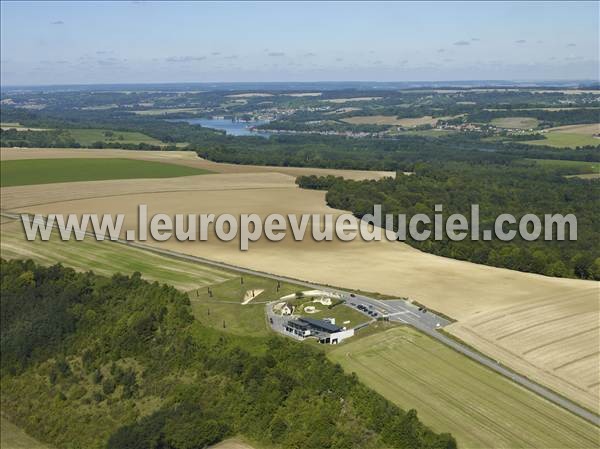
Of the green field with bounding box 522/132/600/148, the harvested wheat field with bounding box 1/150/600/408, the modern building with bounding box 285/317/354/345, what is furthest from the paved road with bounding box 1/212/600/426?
the green field with bounding box 522/132/600/148

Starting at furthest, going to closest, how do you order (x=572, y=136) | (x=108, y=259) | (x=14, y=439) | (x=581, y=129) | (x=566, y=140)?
(x=566, y=140) → (x=581, y=129) → (x=572, y=136) → (x=108, y=259) → (x=14, y=439)

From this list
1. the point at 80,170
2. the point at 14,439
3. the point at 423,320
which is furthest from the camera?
the point at 80,170

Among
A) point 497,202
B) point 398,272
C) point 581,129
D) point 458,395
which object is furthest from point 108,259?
point 581,129

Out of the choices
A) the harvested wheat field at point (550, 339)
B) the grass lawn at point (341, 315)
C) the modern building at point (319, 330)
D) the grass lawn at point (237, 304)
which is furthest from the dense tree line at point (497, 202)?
the modern building at point (319, 330)

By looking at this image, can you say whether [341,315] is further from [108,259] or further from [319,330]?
[108,259]

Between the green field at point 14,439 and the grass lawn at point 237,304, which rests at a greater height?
the grass lawn at point 237,304

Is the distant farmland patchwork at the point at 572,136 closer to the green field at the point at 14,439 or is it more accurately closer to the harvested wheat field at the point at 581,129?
the harvested wheat field at the point at 581,129

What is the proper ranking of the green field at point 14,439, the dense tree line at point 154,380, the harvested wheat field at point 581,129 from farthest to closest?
the harvested wheat field at point 581,129
the green field at point 14,439
the dense tree line at point 154,380
